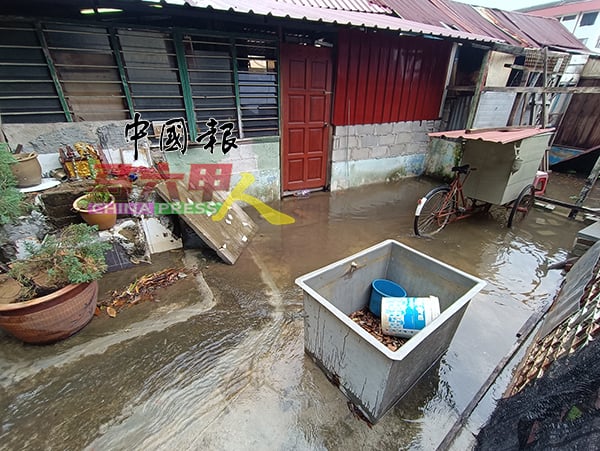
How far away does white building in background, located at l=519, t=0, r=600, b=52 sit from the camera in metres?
21.2

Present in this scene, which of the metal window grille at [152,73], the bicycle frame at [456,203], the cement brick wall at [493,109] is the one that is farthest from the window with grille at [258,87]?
the cement brick wall at [493,109]

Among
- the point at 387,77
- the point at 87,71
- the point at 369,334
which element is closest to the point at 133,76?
the point at 87,71

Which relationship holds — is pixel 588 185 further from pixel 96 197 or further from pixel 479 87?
pixel 96 197

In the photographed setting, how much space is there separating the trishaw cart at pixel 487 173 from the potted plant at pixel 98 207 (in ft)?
13.5

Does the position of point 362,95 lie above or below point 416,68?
below

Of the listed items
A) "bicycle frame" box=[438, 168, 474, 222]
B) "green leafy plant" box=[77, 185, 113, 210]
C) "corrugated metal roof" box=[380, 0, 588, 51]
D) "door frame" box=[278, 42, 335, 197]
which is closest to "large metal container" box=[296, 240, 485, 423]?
"bicycle frame" box=[438, 168, 474, 222]

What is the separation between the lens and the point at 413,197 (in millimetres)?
6219

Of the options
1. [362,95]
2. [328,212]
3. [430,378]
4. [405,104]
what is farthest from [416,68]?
[430,378]

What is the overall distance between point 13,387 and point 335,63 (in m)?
6.19

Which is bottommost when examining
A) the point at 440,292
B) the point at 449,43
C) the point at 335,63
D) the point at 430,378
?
the point at 430,378

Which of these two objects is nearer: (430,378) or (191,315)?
(430,378)

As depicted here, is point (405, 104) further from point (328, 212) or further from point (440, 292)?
point (440, 292)

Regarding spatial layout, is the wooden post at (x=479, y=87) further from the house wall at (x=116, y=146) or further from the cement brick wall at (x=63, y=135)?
the cement brick wall at (x=63, y=135)

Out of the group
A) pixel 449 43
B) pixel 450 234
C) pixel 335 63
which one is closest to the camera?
pixel 450 234
